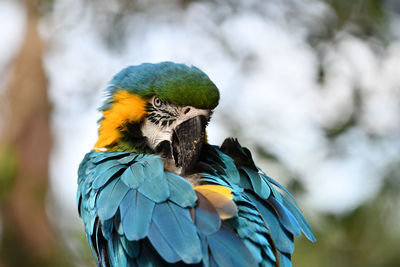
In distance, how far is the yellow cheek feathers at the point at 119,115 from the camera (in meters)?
2.13

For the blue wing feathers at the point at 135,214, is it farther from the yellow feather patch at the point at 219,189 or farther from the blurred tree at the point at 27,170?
the blurred tree at the point at 27,170

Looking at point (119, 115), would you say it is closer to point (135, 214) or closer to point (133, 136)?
point (133, 136)

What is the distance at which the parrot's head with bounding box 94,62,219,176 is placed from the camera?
2.04 metres

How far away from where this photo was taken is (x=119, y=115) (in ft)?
7.06

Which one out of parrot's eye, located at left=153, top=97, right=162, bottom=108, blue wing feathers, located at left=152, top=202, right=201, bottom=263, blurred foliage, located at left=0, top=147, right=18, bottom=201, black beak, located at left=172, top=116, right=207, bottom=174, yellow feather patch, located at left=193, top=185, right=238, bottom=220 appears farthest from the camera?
blurred foliage, located at left=0, top=147, right=18, bottom=201

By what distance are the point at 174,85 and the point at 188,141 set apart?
257 millimetres

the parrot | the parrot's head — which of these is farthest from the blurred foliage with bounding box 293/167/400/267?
A: the parrot's head

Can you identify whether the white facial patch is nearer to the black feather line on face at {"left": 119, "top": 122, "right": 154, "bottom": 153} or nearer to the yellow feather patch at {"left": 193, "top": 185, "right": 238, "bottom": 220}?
the black feather line on face at {"left": 119, "top": 122, "right": 154, "bottom": 153}

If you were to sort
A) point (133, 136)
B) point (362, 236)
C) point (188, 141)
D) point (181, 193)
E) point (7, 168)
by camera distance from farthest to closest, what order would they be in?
point (7, 168) < point (362, 236) < point (133, 136) < point (188, 141) < point (181, 193)

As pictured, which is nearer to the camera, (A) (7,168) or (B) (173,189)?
(B) (173,189)

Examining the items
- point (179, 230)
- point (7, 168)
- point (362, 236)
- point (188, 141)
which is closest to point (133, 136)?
point (188, 141)

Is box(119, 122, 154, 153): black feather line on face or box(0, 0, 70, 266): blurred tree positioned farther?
box(0, 0, 70, 266): blurred tree

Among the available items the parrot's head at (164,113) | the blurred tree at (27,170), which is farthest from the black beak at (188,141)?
the blurred tree at (27,170)

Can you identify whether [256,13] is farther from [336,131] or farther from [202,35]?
[336,131]
